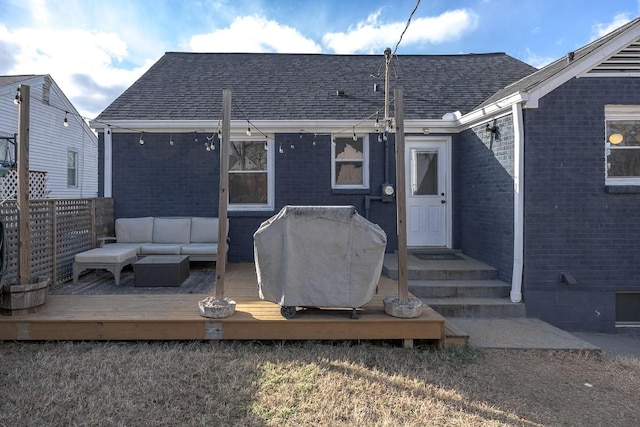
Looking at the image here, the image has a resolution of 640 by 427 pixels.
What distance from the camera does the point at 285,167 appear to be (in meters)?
7.72

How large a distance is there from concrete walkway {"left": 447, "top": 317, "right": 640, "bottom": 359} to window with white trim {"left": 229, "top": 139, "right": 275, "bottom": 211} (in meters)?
4.39

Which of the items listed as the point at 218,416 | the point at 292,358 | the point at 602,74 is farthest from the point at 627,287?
the point at 218,416

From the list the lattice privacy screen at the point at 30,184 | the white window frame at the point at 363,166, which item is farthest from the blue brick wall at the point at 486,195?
the lattice privacy screen at the point at 30,184

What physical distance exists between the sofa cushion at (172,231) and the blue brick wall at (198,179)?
0.39 meters

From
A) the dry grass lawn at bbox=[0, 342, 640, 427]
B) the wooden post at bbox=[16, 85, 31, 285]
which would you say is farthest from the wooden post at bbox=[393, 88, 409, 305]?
the wooden post at bbox=[16, 85, 31, 285]

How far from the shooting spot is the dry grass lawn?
297 cm

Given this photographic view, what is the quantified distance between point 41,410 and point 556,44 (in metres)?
12.7

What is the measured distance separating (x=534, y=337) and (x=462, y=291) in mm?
1199

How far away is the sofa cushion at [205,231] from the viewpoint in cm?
730

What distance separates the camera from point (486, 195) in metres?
6.55

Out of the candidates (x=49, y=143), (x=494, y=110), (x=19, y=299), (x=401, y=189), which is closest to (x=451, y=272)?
(x=401, y=189)

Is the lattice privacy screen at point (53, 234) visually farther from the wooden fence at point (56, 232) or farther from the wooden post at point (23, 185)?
the wooden post at point (23, 185)

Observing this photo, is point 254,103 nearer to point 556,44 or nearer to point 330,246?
point 330,246

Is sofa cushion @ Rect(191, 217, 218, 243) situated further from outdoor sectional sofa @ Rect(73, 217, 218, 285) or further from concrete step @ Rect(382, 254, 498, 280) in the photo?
concrete step @ Rect(382, 254, 498, 280)
